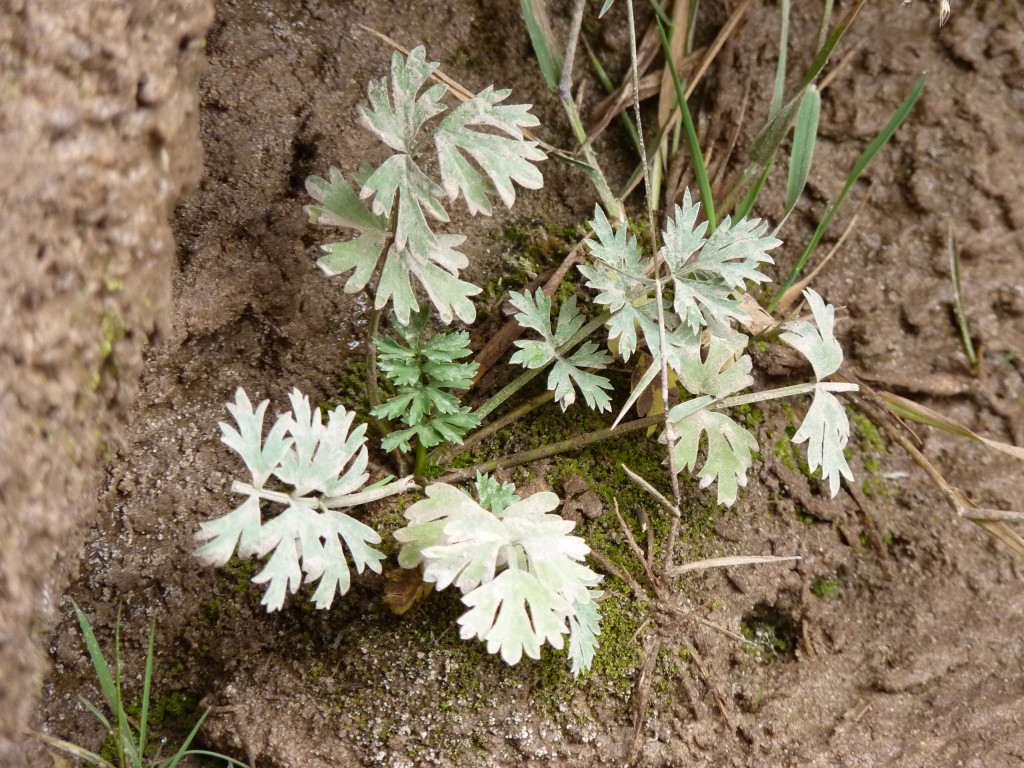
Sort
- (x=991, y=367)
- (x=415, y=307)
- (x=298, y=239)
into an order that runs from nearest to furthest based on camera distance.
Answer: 1. (x=415, y=307)
2. (x=298, y=239)
3. (x=991, y=367)

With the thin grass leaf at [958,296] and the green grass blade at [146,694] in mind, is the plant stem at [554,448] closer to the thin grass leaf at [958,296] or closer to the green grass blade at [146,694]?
the green grass blade at [146,694]

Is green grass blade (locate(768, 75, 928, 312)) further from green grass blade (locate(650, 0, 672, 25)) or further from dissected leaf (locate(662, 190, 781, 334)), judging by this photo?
green grass blade (locate(650, 0, 672, 25))

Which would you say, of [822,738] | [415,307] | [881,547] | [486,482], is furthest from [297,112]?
[822,738]

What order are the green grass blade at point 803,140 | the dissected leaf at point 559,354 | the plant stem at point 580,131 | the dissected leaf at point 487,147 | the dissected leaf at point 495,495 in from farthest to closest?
the plant stem at point 580,131, the green grass blade at point 803,140, the dissected leaf at point 559,354, the dissected leaf at point 495,495, the dissected leaf at point 487,147

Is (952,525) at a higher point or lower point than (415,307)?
lower

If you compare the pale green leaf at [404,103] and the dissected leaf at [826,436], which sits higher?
the pale green leaf at [404,103]

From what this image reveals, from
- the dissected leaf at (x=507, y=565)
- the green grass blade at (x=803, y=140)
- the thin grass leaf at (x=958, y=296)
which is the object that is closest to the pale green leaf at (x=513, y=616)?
the dissected leaf at (x=507, y=565)

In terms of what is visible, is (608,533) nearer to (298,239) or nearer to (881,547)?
(881,547)
